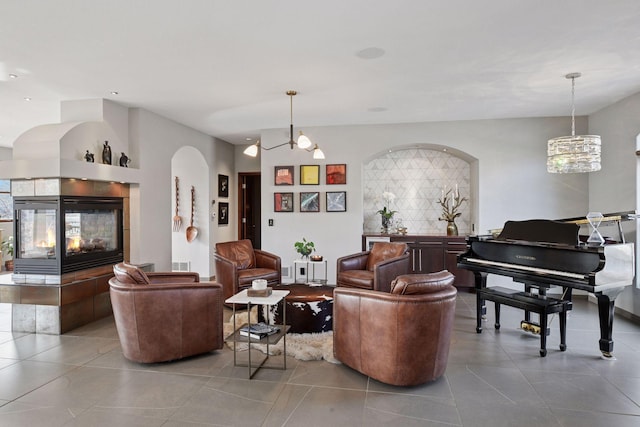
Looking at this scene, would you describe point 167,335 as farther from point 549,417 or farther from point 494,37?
point 494,37

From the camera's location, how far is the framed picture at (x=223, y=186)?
765 cm

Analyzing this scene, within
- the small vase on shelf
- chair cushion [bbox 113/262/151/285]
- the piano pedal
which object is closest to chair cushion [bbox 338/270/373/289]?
the small vase on shelf

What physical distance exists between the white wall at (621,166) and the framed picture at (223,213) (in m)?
6.46

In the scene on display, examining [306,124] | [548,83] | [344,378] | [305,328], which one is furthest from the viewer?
[306,124]

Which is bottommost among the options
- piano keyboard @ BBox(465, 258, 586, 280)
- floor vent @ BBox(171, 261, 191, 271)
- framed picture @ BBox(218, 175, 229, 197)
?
floor vent @ BBox(171, 261, 191, 271)

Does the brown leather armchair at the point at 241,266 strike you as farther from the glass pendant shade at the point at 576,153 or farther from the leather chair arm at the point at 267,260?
the glass pendant shade at the point at 576,153

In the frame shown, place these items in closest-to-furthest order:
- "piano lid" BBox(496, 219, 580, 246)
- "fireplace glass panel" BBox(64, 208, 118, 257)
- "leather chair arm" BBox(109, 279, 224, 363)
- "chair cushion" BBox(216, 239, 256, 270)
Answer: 1. "leather chair arm" BBox(109, 279, 224, 363)
2. "piano lid" BBox(496, 219, 580, 246)
3. "fireplace glass panel" BBox(64, 208, 118, 257)
4. "chair cushion" BBox(216, 239, 256, 270)

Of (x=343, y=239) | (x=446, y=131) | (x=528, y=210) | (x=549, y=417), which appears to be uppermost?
(x=446, y=131)

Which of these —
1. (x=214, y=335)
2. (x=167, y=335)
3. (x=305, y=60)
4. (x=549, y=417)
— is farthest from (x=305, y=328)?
(x=305, y=60)

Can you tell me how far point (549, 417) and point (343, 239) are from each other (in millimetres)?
4236

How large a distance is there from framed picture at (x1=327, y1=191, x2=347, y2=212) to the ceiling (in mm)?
1500

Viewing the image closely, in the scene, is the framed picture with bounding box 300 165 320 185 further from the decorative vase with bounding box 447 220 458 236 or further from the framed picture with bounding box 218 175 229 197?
the decorative vase with bounding box 447 220 458 236

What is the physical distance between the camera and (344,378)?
297 cm

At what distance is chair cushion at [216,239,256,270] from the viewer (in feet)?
17.3
